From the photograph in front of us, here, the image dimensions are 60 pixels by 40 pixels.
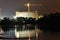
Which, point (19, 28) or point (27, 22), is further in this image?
point (19, 28)

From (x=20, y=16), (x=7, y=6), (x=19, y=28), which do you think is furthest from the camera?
(x=19, y=28)

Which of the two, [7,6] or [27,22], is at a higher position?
[7,6]

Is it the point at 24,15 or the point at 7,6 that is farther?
the point at 7,6

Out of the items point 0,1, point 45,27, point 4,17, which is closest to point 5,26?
point 4,17

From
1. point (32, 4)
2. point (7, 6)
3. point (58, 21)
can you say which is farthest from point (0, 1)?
point (58, 21)

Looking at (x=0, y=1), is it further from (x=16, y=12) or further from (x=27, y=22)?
(x=27, y=22)

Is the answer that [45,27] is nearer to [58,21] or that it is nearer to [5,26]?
[58,21]

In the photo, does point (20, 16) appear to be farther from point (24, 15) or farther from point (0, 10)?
point (0, 10)

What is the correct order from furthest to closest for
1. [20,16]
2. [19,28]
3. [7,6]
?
[19,28] → [7,6] → [20,16]

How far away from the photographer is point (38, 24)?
5773 millimetres

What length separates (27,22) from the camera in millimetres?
5512

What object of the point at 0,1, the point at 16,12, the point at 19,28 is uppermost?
the point at 0,1

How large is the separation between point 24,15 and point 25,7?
405 mm

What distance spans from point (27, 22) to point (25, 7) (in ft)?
1.89
